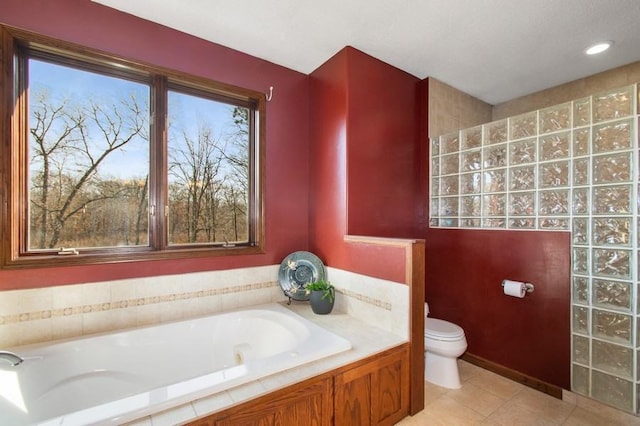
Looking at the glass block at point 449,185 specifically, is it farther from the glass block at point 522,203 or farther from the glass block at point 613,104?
the glass block at point 613,104

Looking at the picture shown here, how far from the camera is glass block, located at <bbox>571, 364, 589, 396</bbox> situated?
1848 mm

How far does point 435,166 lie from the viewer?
2.66 m

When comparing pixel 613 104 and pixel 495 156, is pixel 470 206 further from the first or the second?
pixel 613 104

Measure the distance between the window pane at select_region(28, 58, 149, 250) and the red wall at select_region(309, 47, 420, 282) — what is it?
1.31 meters

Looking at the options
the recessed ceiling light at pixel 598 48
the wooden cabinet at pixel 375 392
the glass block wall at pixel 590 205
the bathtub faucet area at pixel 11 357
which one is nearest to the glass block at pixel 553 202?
the glass block wall at pixel 590 205

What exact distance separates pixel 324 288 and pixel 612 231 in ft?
6.10

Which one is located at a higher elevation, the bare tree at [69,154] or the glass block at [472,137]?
the glass block at [472,137]

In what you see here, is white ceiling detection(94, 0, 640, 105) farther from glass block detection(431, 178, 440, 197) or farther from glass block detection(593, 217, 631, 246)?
glass block detection(593, 217, 631, 246)

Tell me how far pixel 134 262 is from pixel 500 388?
2708mm

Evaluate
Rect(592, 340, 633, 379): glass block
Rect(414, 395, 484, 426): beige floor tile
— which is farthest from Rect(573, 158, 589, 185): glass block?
Rect(414, 395, 484, 426): beige floor tile

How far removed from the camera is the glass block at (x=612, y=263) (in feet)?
5.58

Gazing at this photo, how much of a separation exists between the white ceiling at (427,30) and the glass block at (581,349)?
2.07 metres

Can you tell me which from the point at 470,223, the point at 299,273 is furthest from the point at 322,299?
the point at 470,223

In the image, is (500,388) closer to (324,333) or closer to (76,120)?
(324,333)
